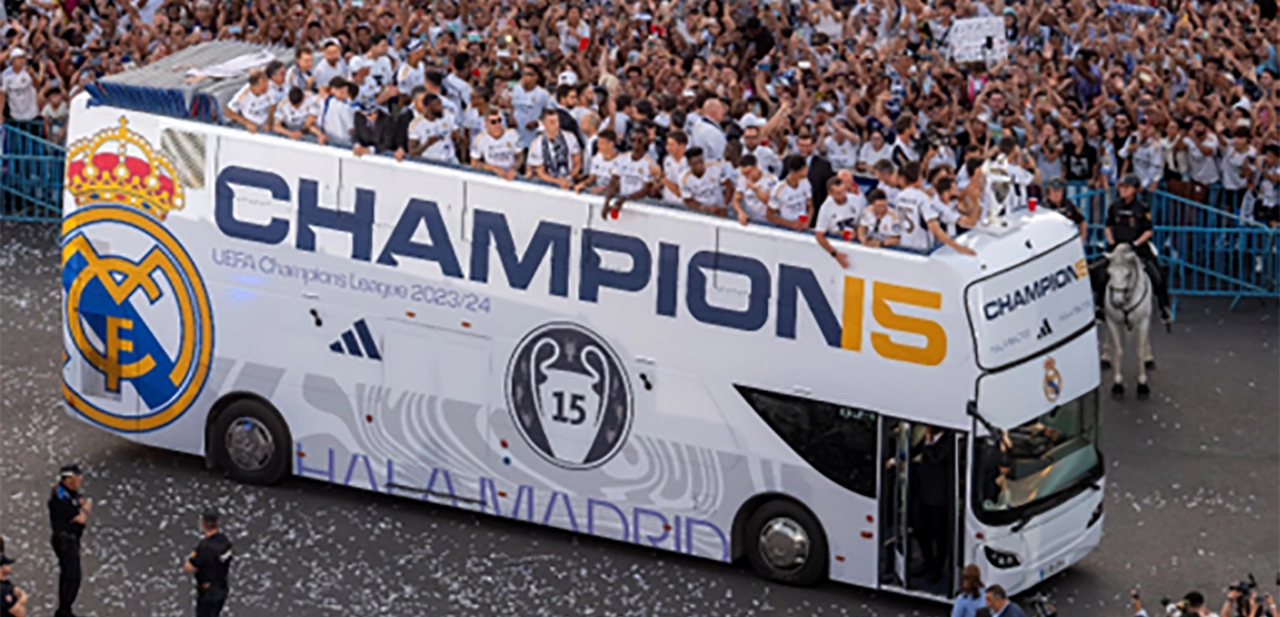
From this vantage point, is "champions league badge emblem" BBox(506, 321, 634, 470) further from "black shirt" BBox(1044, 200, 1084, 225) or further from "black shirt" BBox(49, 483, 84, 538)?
"black shirt" BBox(1044, 200, 1084, 225)

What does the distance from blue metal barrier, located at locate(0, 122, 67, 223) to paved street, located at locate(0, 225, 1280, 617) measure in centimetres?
639

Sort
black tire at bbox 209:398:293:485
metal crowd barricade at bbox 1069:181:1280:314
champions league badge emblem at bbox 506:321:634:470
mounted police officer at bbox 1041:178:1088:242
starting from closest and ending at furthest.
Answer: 1. champions league badge emblem at bbox 506:321:634:470
2. black tire at bbox 209:398:293:485
3. mounted police officer at bbox 1041:178:1088:242
4. metal crowd barricade at bbox 1069:181:1280:314

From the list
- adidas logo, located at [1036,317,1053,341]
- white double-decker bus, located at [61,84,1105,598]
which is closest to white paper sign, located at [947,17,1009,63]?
white double-decker bus, located at [61,84,1105,598]

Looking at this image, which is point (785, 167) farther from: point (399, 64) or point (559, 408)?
point (399, 64)

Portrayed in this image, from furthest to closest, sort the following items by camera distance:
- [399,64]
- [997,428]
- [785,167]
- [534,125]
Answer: [399,64] → [534,125] → [785,167] → [997,428]

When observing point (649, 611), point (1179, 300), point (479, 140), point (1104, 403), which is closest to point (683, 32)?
point (1179, 300)

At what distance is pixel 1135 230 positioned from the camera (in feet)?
85.6

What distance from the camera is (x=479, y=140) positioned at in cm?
2183

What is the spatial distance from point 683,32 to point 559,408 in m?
13.3

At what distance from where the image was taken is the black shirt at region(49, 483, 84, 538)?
64.2 feet

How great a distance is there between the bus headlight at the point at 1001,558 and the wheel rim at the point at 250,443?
6.79 metres

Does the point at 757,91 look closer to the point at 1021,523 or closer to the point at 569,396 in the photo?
the point at 569,396

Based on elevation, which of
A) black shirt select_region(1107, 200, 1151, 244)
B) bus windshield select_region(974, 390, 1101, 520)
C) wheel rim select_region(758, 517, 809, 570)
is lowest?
wheel rim select_region(758, 517, 809, 570)

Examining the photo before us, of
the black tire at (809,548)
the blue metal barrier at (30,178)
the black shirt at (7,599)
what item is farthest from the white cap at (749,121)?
the black shirt at (7,599)
